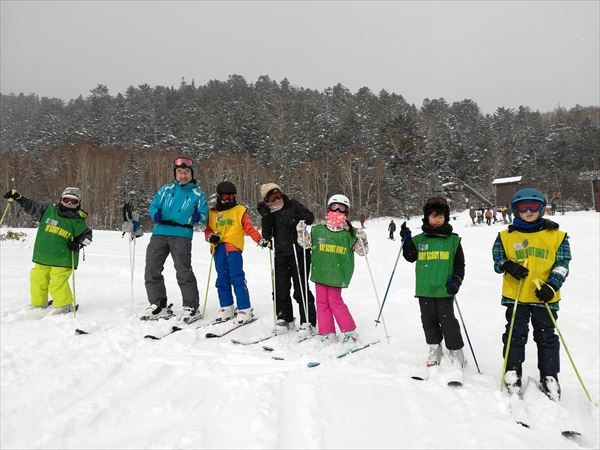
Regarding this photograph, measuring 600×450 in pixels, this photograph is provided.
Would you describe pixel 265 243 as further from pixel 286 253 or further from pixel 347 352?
pixel 347 352

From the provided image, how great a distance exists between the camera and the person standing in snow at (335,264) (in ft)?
14.3

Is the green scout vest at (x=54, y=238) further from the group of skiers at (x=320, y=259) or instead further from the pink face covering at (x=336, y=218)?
the pink face covering at (x=336, y=218)

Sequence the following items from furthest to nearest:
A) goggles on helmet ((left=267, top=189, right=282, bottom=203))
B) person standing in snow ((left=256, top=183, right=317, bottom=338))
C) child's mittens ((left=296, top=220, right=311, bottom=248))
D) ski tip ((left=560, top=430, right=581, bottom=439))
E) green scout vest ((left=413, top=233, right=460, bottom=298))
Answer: goggles on helmet ((left=267, top=189, right=282, bottom=203)) → person standing in snow ((left=256, top=183, right=317, bottom=338)) → child's mittens ((left=296, top=220, right=311, bottom=248)) → green scout vest ((left=413, top=233, right=460, bottom=298)) → ski tip ((left=560, top=430, right=581, bottom=439))

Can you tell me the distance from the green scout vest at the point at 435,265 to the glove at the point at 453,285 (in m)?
0.04

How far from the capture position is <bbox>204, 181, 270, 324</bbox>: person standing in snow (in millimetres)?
5055

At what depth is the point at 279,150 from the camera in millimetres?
49969

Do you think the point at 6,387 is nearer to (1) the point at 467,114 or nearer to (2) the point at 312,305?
(2) the point at 312,305

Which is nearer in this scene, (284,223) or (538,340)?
(538,340)

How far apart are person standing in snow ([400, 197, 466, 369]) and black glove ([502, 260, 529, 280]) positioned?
454 millimetres

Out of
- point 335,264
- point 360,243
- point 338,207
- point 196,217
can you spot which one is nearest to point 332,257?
point 335,264

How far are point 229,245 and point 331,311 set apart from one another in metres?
1.62

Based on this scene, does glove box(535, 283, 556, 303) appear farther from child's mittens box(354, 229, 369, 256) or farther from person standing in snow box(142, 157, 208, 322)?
person standing in snow box(142, 157, 208, 322)

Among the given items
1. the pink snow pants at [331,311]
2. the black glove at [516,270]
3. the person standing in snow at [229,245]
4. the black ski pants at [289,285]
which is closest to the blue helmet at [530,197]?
the black glove at [516,270]

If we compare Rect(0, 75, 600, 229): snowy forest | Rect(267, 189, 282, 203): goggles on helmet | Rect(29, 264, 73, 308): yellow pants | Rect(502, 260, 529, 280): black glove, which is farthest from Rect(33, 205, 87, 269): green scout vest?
Rect(0, 75, 600, 229): snowy forest
